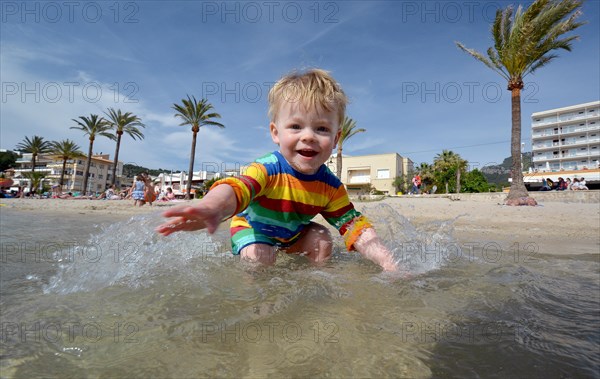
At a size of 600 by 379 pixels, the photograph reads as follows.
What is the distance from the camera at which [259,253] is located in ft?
8.07

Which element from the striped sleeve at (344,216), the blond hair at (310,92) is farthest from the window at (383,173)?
the blond hair at (310,92)

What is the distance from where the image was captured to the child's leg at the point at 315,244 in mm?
2727

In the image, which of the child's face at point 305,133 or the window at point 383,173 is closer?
the child's face at point 305,133

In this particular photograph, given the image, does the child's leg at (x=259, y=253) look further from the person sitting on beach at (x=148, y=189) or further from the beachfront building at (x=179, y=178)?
the beachfront building at (x=179, y=178)

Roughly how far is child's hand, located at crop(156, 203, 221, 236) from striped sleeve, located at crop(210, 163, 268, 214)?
307 mm

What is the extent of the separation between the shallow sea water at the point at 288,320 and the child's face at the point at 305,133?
30.4 inches

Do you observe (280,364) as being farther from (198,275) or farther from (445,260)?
(445,260)

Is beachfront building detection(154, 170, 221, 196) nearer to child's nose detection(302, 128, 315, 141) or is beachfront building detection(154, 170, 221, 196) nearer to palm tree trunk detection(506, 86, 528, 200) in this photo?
palm tree trunk detection(506, 86, 528, 200)

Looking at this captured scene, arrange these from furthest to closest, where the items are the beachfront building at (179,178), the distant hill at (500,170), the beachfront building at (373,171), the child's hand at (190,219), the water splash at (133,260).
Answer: the beachfront building at (179,178), the beachfront building at (373,171), the distant hill at (500,170), the water splash at (133,260), the child's hand at (190,219)

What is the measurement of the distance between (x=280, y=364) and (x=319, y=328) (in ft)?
0.92

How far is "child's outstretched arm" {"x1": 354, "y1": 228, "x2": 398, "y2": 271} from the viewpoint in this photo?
241 cm

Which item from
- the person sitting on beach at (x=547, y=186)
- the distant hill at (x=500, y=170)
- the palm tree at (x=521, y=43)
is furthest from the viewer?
the person sitting on beach at (x=547, y=186)

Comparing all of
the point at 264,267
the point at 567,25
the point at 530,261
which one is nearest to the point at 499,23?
the point at 567,25

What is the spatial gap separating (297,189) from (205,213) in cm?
107
